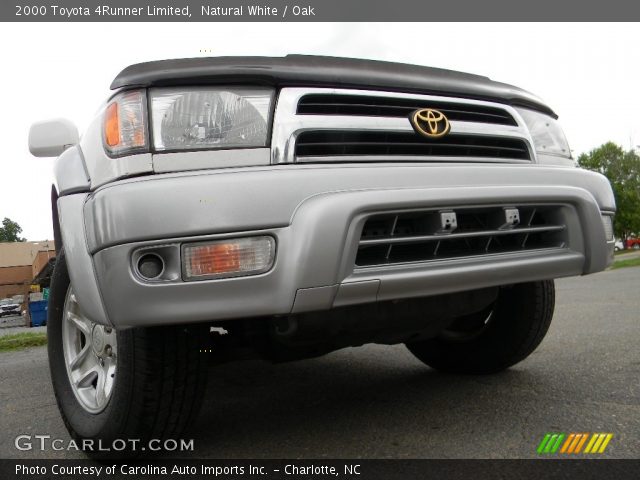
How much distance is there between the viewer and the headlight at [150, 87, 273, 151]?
1.49 metres

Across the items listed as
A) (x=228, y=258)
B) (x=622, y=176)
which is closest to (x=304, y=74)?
(x=228, y=258)

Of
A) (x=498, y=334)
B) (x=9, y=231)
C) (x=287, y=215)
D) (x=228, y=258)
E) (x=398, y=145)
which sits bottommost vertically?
(x=9, y=231)

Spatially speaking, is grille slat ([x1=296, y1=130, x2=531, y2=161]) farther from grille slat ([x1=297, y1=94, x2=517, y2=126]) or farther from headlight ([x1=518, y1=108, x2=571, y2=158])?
headlight ([x1=518, y1=108, x2=571, y2=158])

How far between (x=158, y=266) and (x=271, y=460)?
2.47 ft

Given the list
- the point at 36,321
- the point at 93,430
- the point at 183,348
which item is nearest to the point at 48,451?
the point at 93,430

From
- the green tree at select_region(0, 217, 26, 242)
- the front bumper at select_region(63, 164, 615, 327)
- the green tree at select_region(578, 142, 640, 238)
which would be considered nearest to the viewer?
the front bumper at select_region(63, 164, 615, 327)

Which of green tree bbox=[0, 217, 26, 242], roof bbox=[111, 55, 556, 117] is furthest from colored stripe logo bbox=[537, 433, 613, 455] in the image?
green tree bbox=[0, 217, 26, 242]

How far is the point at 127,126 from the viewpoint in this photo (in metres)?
1.50

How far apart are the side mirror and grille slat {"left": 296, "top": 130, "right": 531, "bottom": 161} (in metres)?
1.09

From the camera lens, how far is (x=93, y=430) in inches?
67.4

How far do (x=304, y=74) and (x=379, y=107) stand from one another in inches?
10.1

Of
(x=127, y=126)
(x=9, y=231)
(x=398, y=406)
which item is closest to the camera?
(x=127, y=126)

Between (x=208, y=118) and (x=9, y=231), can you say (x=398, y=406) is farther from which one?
(x=9, y=231)

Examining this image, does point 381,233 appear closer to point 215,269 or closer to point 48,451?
point 215,269
